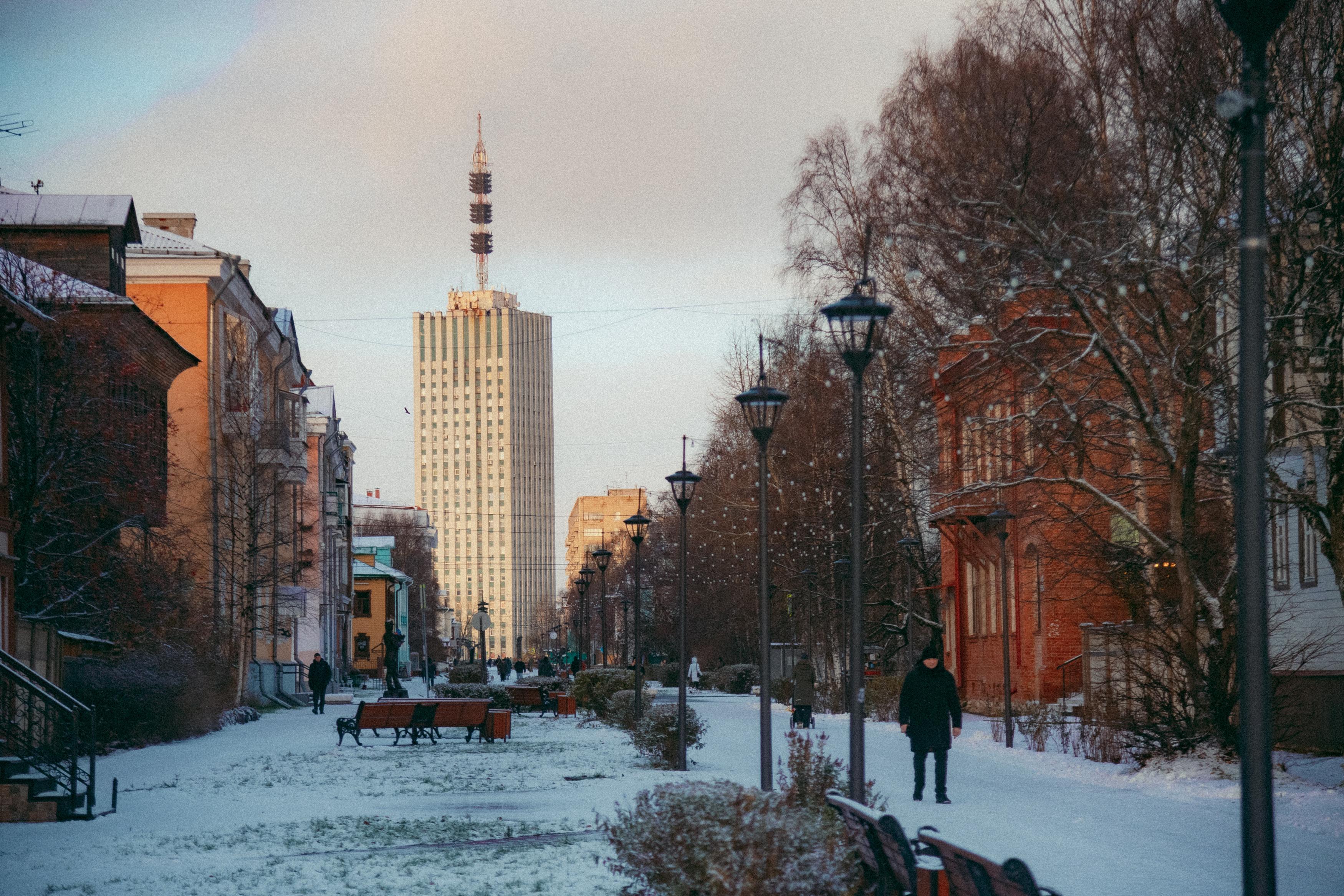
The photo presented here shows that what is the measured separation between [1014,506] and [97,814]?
23.7 m

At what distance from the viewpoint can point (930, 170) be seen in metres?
20.9

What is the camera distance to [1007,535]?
94.6 feet

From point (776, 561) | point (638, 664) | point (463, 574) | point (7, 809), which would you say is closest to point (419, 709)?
point (638, 664)

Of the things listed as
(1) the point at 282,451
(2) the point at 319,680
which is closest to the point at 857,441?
(2) the point at 319,680

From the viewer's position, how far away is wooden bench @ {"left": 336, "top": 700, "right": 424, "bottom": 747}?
87.8ft

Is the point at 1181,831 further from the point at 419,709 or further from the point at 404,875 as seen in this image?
the point at 419,709

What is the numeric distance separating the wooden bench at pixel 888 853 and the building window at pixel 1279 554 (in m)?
15.9

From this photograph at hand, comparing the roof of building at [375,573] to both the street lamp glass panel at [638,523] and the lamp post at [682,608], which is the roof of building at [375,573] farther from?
the lamp post at [682,608]

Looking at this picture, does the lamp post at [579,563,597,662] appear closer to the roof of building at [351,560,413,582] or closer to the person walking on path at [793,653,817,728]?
the person walking on path at [793,653,817,728]

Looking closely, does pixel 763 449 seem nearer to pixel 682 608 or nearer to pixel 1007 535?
pixel 682 608

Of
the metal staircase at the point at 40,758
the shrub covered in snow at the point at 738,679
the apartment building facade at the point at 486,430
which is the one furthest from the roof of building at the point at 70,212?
the apartment building facade at the point at 486,430

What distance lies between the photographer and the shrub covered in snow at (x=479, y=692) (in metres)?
35.9

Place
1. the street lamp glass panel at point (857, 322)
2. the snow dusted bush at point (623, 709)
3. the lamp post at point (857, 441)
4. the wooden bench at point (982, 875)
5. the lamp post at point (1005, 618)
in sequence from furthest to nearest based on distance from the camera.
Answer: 1. the snow dusted bush at point (623, 709)
2. the lamp post at point (1005, 618)
3. the street lamp glass panel at point (857, 322)
4. the lamp post at point (857, 441)
5. the wooden bench at point (982, 875)

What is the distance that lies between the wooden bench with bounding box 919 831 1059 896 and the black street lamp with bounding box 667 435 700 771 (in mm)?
12120
